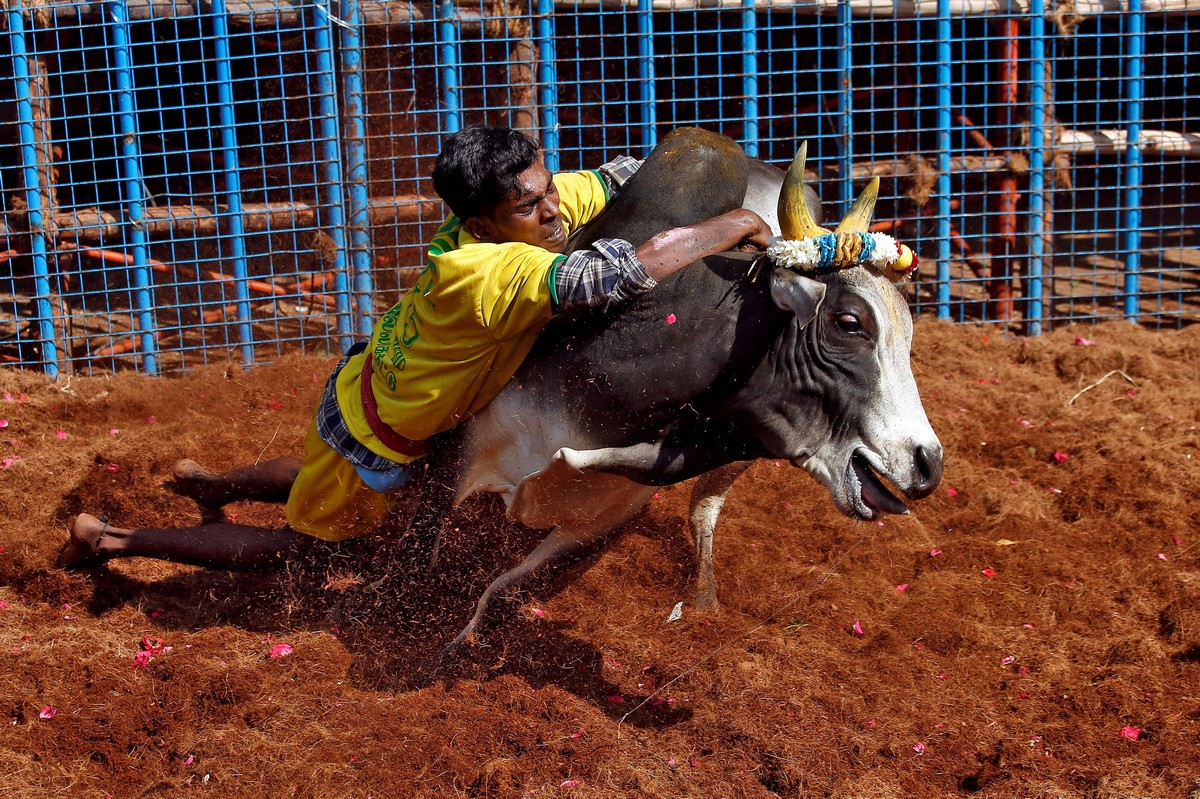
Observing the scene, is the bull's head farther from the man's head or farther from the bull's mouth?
the man's head

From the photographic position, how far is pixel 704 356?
10.1 ft

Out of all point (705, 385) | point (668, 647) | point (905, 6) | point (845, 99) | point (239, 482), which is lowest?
point (668, 647)

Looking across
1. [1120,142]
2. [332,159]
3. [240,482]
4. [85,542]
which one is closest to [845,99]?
[1120,142]

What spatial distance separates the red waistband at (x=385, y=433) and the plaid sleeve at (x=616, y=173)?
0.97 metres

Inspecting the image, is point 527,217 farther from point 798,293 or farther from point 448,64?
point 448,64

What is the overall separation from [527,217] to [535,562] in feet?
3.90

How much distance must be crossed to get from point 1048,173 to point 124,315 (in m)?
5.71

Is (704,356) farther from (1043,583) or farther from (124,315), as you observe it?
(124,315)

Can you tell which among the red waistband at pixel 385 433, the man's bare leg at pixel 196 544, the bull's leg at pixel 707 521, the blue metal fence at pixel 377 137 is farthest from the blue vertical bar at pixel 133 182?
the bull's leg at pixel 707 521

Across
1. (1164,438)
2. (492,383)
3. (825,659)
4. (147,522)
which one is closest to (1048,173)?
(1164,438)

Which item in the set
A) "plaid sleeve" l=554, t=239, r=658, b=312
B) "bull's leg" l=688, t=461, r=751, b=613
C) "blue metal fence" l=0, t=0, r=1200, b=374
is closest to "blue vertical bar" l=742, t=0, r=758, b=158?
"blue metal fence" l=0, t=0, r=1200, b=374

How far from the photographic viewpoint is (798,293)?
2.90 m

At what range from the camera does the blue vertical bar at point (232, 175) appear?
21.0 ft

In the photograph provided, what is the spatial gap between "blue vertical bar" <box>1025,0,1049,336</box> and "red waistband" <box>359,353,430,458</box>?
15.1ft
